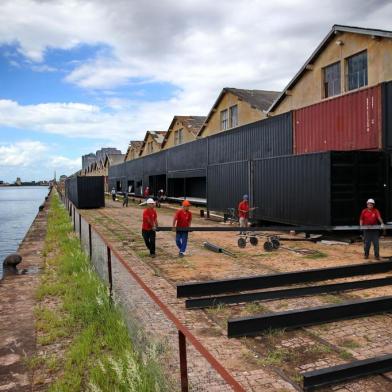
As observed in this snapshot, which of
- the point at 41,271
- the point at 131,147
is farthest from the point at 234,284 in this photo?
the point at 131,147

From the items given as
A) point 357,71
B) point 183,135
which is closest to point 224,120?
point 183,135

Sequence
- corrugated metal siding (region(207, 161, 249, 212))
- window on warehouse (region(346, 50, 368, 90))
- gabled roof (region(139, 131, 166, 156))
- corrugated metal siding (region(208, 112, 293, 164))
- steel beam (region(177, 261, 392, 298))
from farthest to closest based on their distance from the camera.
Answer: gabled roof (region(139, 131, 166, 156))
corrugated metal siding (region(207, 161, 249, 212))
corrugated metal siding (region(208, 112, 293, 164))
window on warehouse (region(346, 50, 368, 90))
steel beam (region(177, 261, 392, 298))

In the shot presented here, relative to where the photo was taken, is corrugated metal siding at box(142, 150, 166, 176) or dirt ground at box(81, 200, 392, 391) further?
corrugated metal siding at box(142, 150, 166, 176)

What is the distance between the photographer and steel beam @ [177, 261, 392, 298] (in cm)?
826

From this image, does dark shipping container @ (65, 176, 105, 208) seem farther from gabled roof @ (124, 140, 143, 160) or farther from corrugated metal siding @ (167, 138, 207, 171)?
gabled roof @ (124, 140, 143, 160)

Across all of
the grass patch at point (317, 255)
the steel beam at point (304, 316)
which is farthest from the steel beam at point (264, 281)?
the grass patch at point (317, 255)

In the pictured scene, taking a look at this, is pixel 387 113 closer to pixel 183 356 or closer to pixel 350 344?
pixel 350 344

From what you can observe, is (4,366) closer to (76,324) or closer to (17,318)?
(76,324)

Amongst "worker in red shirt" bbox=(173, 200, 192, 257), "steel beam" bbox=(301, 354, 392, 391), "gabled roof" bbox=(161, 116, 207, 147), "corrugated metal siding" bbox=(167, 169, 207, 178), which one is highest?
"gabled roof" bbox=(161, 116, 207, 147)

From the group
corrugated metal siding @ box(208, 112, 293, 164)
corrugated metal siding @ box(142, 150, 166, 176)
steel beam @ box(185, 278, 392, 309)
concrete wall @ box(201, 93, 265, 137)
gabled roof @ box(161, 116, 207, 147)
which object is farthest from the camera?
corrugated metal siding @ box(142, 150, 166, 176)

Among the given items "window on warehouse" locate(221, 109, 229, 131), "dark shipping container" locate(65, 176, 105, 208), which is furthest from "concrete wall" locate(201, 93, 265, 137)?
"dark shipping container" locate(65, 176, 105, 208)

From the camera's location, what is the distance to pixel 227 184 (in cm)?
2297

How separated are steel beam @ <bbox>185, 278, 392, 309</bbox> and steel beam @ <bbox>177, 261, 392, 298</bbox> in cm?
45

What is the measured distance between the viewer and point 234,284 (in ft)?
27.7
